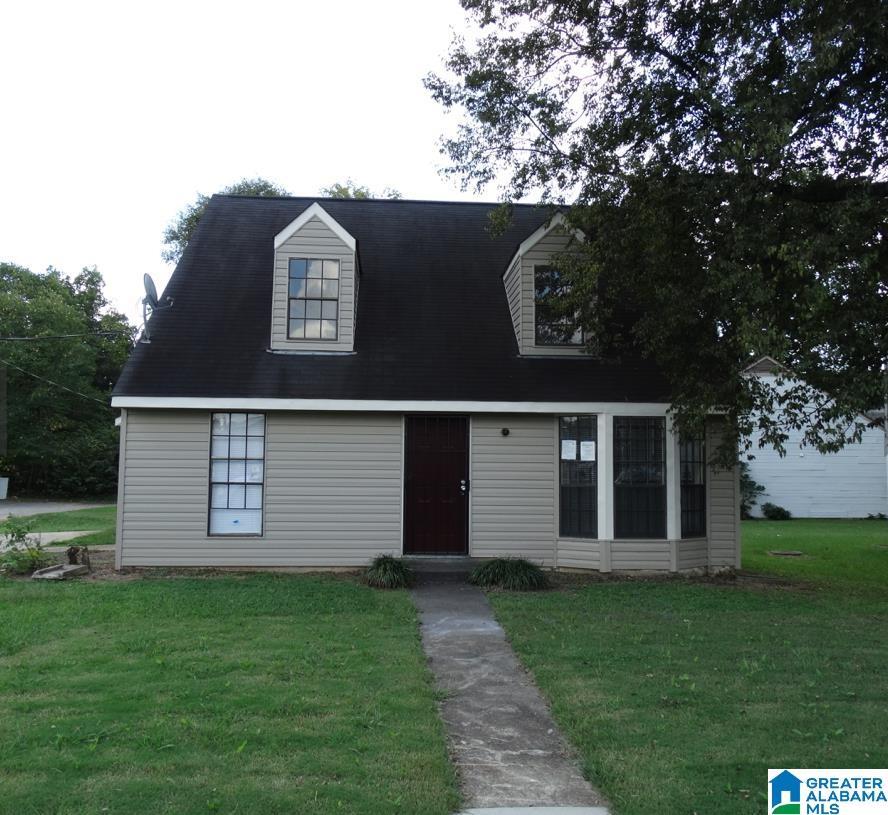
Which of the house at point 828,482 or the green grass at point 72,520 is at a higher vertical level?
the house at point 828,482

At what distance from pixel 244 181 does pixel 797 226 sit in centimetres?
2703

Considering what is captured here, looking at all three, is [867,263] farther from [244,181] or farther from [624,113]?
[244,181]

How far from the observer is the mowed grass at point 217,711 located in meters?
3.97

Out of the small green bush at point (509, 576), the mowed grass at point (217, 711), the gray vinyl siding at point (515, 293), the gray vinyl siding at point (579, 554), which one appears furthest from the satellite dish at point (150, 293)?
the gray vinyl siding at point (579, 554)

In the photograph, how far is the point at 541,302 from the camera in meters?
12.8

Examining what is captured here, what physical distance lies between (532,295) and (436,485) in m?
3.66

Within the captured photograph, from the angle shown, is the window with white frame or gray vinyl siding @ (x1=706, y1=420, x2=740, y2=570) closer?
the window with white frame

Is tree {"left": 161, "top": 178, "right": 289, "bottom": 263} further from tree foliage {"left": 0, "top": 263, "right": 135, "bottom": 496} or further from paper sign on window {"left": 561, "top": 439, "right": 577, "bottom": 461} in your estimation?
paper sign on window {"left": 561, "top": 439, "right": 577, "bottom": 461}

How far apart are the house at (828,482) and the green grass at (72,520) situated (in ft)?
68.7

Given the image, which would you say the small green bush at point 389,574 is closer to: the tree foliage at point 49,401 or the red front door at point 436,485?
the red front door at point 436,485

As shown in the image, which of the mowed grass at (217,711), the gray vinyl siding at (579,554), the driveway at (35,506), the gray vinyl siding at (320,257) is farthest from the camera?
the driveway at (35,506)

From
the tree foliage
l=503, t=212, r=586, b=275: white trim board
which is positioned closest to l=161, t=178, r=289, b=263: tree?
the tree foliage

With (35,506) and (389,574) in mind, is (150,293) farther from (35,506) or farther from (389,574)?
(35,506)

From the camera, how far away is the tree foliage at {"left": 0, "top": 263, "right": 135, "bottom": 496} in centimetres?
3231
